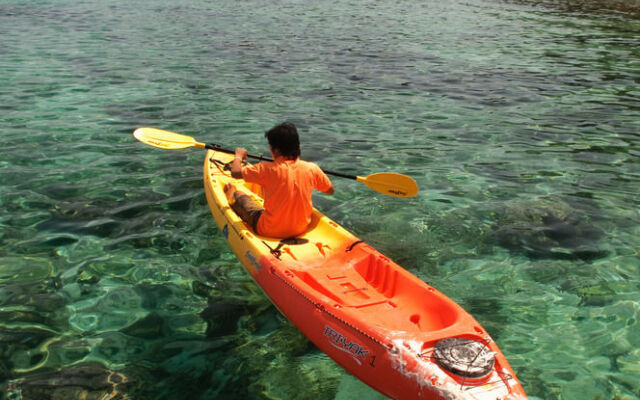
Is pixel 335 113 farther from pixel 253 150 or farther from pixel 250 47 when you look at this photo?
pixel 250 47

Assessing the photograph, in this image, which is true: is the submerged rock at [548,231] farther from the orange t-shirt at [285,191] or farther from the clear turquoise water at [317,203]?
the orange t-shirt at [285,191]

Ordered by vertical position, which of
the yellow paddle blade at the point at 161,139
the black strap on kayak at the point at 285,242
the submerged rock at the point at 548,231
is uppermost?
the yellow paddle blade at the point at 161,139

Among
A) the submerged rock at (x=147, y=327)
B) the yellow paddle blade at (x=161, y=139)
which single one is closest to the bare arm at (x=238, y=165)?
the yellow paddle blade at (x=161, y=139)

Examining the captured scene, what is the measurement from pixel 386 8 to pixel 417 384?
1244 inches

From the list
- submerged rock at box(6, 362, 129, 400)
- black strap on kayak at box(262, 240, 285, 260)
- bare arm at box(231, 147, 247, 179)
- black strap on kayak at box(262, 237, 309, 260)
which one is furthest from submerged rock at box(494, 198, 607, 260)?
submerged rock at box(6, 362, 129, 400)

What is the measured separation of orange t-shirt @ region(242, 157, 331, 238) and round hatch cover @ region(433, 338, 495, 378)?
2.28 metres

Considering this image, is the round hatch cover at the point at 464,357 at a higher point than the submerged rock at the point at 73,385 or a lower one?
higher

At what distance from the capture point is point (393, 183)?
6840 millimetres

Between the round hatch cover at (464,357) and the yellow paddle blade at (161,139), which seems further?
the yellow paddle blade at (161,139)

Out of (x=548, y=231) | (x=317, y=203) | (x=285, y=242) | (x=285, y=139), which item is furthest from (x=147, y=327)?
(x=548, y=231)

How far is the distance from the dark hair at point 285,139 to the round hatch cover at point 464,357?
242cm

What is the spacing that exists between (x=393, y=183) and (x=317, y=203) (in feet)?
4.48

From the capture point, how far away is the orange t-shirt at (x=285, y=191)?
547cm

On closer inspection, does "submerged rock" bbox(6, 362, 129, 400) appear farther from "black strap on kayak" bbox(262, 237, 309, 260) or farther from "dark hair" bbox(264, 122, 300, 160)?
"dark hair" bbox(264, 122, 300, 160)
